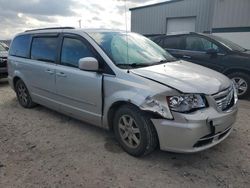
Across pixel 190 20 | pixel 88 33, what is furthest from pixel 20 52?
pixel 190 20

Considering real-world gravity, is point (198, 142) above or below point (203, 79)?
below

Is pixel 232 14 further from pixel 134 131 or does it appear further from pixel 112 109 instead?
pixel 134 131

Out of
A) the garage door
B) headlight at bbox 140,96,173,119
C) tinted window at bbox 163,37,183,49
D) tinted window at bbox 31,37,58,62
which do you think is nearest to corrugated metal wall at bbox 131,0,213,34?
the garage door

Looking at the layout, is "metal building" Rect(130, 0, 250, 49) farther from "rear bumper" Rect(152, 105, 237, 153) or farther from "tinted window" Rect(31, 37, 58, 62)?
"rear bumper" Rect(152, 105, 237, 153)

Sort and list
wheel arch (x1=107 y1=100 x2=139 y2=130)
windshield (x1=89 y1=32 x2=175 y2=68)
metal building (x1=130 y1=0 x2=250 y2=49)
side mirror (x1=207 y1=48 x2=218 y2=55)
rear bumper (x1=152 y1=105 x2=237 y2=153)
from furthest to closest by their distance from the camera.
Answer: metal building (x1=130 y1=0 x2=250 y2=49), side mirror (x1=207 y1=48 x2=218 y2=55), windshield (x1=89 y1=32 x2=175 y2=68), wheel arch (x1=107 y1=100 x2=139 y2=130), rear bumper (x1=152 y1=105 x2=237 y2=153)

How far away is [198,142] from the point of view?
2941 millimetres

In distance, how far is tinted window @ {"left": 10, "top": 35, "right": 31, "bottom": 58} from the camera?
5.32 metres

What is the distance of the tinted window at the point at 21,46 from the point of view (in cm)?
532

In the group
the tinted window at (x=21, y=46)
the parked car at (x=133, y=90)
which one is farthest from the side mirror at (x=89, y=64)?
the tinted window at (x=21, y=46)

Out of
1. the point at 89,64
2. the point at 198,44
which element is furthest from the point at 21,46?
the point at 198,44

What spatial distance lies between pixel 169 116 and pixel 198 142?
1.50 ft

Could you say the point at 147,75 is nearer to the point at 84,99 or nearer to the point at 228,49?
the point at 84,99

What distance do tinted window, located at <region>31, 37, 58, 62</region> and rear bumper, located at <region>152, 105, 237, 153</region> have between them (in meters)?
2.45

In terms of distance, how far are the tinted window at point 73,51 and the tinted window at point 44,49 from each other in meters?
0.28
